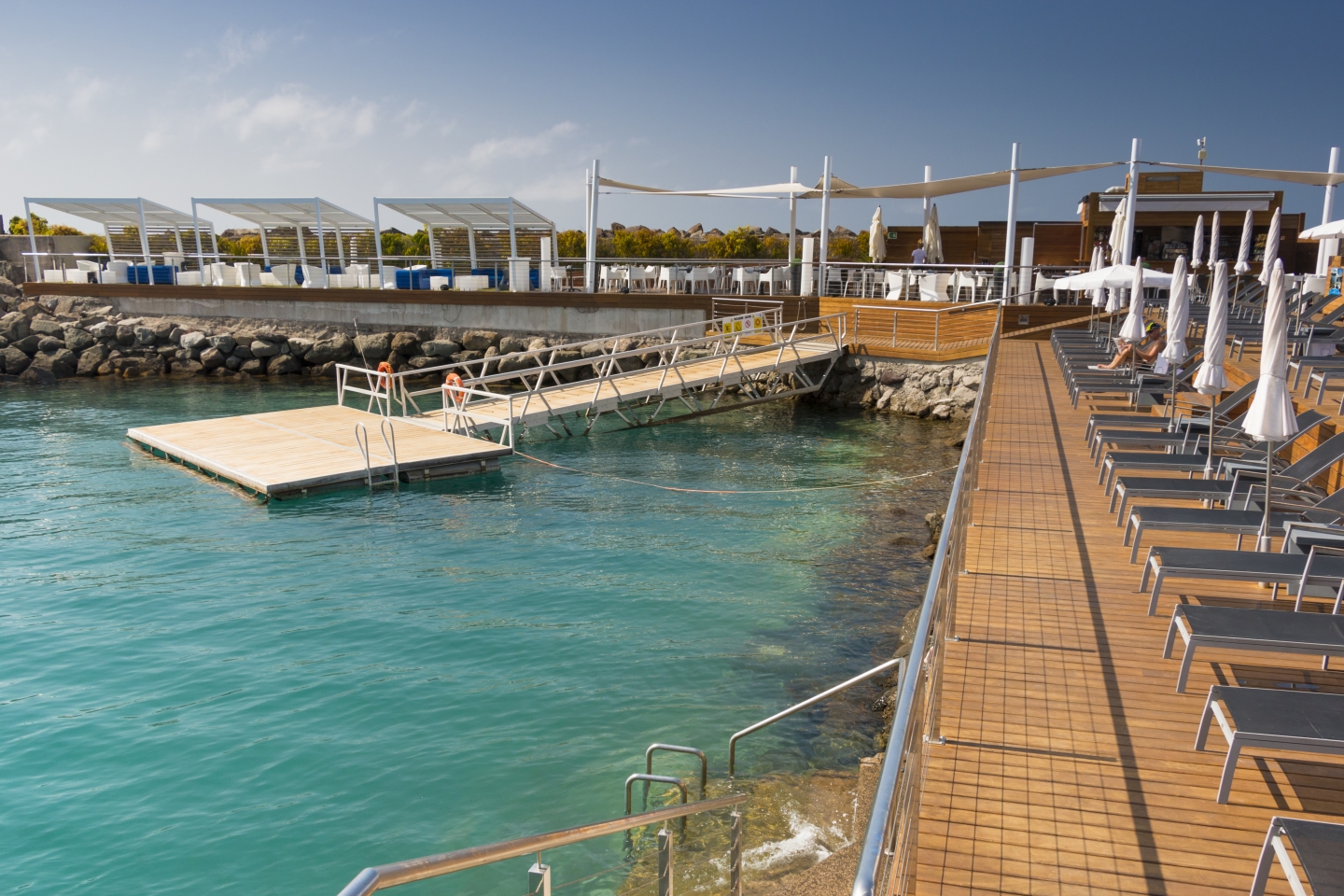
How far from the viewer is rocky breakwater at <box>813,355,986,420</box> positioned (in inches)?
810

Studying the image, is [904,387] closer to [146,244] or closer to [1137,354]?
[1137,354]

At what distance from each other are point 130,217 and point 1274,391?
35838mm

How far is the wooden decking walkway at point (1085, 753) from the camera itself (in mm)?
3244

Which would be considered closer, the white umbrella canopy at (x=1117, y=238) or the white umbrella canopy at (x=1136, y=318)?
the white umbrella canopy at (x=1136, y=318)

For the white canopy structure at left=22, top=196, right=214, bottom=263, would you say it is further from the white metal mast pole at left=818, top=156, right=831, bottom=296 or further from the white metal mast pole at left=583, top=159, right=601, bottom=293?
the white metal mast pole at left=818, top=156, right=831, bottom=296

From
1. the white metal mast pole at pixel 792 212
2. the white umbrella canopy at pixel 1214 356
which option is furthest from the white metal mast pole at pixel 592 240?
the white umbrella canopy at pixel 1214 356

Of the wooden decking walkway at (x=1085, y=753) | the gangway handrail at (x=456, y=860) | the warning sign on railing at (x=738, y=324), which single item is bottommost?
the wooden decking walkway at (x=1085, y=753)

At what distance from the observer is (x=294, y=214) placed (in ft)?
101

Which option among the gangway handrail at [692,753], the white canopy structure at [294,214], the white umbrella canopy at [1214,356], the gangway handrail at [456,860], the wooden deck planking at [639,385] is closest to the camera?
the gangway handrail at [456,860]

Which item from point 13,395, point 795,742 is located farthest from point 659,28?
point 795,742

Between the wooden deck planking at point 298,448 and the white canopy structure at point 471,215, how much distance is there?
34.5ft

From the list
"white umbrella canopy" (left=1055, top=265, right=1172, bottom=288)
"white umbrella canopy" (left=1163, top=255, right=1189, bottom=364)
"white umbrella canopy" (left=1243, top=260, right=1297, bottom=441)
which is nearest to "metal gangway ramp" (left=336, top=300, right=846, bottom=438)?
"white umbrella canopy" (left=1055, top=265, right=1172, bottom=288)

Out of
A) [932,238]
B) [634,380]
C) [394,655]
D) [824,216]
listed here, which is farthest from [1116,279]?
[394,655]

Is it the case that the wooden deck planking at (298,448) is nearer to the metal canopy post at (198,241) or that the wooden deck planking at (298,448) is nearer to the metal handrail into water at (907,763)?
the metal handrail into water at (907,763)
